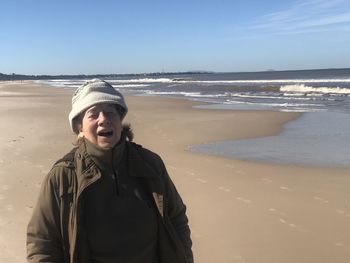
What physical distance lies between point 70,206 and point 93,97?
534mm

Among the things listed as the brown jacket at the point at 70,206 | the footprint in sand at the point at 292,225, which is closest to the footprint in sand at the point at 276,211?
the footprint in sand at the point at 292,225

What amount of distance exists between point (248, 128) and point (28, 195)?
9.52m

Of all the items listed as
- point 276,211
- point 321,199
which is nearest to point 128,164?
point 276,211

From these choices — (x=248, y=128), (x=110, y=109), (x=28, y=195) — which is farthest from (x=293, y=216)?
(x=248, y=128)

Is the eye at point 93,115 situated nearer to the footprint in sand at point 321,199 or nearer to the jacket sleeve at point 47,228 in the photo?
the jacket sleeve at point 47,228

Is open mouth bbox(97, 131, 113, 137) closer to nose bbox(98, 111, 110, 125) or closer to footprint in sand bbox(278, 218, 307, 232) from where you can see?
nose bbox(98, 111, 110, 125)

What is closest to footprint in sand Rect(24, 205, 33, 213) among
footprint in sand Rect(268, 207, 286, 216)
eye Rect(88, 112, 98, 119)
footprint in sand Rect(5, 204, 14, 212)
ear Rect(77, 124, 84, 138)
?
footprint in sand Rect(5, 204, 14, 212)

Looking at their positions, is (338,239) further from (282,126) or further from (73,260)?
(282,126)

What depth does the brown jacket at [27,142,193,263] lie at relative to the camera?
1980 millimetres

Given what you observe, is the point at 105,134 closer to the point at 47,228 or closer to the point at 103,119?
the point at 103,119

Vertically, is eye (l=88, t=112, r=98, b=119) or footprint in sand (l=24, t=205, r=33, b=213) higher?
eye (l=88, t=112, r=98, b=119)

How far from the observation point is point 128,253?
209 cm

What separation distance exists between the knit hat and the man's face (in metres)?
0.03

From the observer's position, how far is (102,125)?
84.5 inches
